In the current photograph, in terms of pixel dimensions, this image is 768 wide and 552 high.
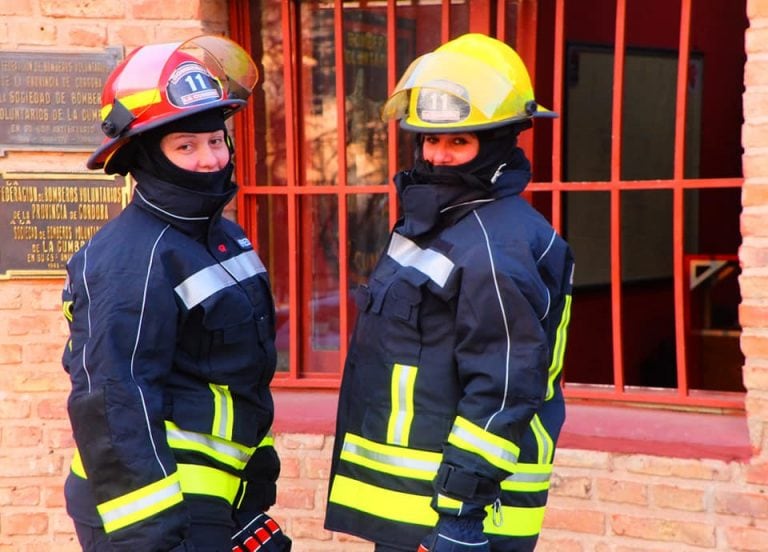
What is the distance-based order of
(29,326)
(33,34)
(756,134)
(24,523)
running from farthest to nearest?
(24,523) → (29,326) → (33,34) → (756,134)

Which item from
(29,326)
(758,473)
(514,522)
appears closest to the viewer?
(514,522)

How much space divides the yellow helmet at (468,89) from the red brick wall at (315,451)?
124cm

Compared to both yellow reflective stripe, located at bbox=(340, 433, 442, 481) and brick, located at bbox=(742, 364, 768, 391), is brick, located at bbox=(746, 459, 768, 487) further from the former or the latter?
yellow reflective stripe, located at bbox=(340, 433, 442, 481)

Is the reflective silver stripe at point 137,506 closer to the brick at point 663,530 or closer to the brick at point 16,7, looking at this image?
the brick at point 663,530

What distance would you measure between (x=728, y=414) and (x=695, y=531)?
0.44 meters

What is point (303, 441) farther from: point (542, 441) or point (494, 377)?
point (494, 377)

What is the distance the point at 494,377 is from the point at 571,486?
1.67 m

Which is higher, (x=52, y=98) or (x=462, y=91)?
(x=462, y=91)

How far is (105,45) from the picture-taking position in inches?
163

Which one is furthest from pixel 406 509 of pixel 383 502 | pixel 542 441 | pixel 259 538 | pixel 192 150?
pixel 192 150

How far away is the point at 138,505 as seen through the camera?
241 cm

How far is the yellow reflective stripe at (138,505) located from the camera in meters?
2.41

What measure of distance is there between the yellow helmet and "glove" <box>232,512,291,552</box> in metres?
1.16

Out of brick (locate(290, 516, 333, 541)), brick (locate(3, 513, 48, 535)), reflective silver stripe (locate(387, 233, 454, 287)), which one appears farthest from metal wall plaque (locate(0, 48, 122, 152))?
reflective silver stripe (locate(387, 233, 454, 287))
